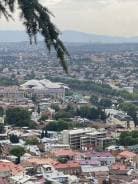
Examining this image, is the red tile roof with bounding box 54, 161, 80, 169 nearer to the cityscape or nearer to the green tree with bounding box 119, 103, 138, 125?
the cityscape

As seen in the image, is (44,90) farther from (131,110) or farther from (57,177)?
(57,177)

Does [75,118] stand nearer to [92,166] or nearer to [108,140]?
[108,140]

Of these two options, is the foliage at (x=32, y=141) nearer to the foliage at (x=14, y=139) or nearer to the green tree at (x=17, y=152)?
the foliage at (x=14, y=139)

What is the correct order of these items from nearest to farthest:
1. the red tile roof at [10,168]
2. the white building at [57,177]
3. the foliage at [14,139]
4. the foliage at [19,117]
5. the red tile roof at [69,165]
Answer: the white building at [57,177] < the red tile roof at [10,168] < the red tile roof at [69,165] < the foliage at [14,139] < the foliage at [19,117]

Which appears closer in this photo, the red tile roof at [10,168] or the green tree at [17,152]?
the red tile roof at [10,168]

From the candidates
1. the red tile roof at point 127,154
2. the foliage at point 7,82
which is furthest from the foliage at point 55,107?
the red tile roof at point 127,154

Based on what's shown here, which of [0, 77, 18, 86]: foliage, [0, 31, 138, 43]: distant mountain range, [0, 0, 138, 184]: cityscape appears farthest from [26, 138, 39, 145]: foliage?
[0, 31, 138, 43]: distant mountain range

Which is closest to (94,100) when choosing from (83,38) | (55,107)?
(55,107)
